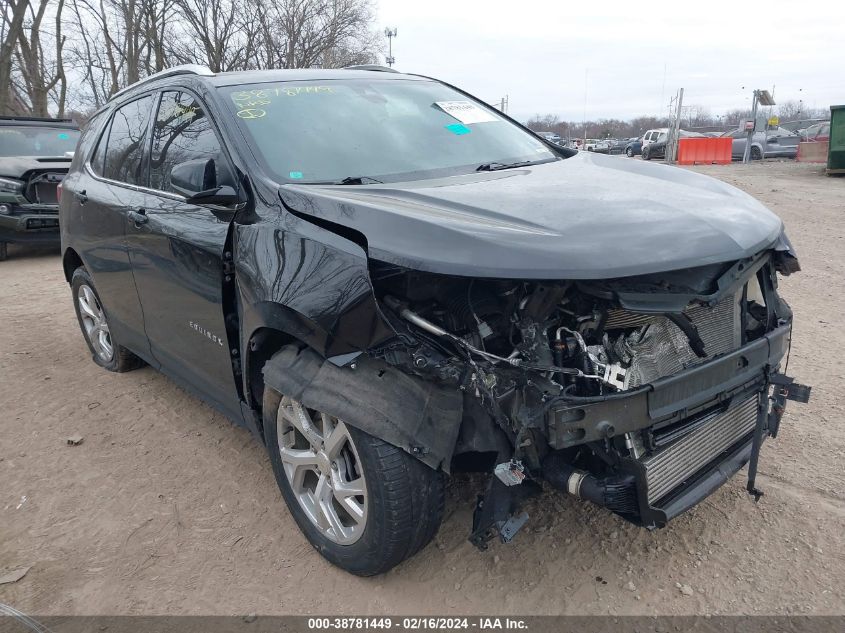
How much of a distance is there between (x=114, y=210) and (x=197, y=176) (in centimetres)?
145

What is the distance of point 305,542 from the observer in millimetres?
2814

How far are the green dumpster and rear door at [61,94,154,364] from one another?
738 inches

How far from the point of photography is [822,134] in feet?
90.8

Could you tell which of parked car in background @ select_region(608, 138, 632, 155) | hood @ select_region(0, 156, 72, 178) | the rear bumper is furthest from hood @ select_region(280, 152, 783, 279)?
parked car in background @ select_region(608, 138, 632, 155)

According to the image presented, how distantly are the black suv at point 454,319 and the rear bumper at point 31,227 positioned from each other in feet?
23.1

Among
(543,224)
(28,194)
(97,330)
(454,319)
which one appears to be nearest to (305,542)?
(454,319)

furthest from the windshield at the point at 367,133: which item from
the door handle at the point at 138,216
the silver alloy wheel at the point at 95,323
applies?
the silver alloy wheel at the point at 95,323

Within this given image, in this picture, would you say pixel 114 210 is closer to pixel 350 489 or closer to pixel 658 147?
pixel 350 489

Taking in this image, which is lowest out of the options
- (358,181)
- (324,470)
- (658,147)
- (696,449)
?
(658,147)

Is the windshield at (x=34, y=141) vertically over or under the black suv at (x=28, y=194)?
over

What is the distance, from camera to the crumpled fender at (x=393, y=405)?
2.16 metres

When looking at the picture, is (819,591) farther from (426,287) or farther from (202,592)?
(202,592)

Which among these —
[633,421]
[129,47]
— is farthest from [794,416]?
[129,47]

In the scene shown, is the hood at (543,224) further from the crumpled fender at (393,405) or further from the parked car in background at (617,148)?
the parked car in background at (617,148)
